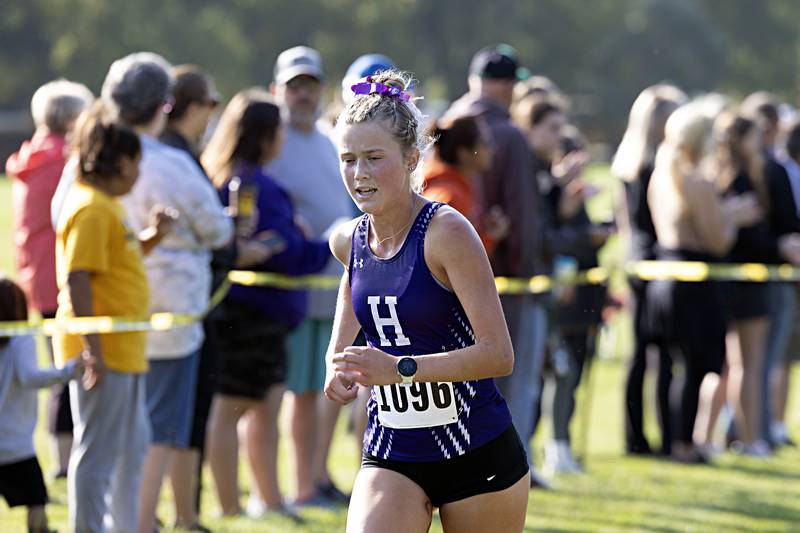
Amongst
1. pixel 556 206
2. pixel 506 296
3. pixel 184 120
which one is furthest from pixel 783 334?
pixel 184 120

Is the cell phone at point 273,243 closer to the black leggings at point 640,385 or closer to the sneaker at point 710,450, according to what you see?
the black leggings at point 640,385

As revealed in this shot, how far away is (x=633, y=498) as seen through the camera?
8.53m

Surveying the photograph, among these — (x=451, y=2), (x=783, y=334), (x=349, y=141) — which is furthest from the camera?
(x=451, y=2)

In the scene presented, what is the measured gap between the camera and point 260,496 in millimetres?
7523

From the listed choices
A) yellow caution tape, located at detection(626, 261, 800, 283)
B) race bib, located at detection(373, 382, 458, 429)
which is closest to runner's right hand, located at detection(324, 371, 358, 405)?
race bib, located at detection(373, 382, 458, 429)

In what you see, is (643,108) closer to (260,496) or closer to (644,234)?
(644,234)

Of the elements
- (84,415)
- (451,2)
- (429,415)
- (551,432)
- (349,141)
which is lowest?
(551,432)

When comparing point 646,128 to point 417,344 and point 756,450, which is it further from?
point 417,344

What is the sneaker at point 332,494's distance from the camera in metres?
8.03

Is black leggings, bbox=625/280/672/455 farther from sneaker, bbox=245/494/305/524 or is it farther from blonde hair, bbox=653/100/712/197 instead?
sneaker, bbox=245/494/305/524

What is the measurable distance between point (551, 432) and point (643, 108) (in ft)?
7.51

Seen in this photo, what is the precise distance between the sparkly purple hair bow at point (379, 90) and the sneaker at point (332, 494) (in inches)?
166

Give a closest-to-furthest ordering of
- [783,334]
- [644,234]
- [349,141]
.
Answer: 1. [349,141]
2. [644,234]
3. [783,334]

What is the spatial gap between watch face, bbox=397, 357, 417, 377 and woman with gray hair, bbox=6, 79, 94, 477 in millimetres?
4777
